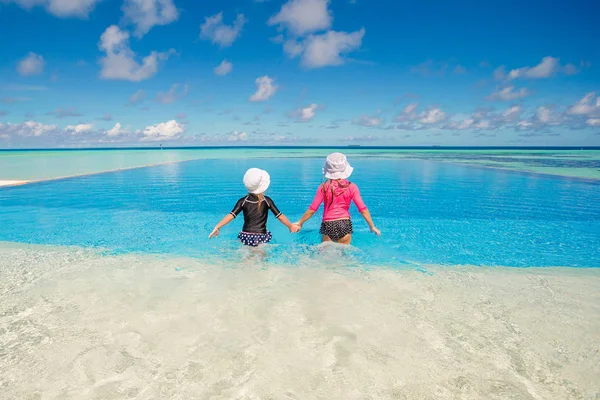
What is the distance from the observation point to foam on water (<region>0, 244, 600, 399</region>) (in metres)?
3.18

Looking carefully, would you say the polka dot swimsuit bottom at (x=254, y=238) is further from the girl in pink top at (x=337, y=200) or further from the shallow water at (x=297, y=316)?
the girl in pink top at (x=337, y=200)

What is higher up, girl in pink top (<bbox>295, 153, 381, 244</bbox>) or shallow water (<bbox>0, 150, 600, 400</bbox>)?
girl in pink top (<bbox>295, 153, 381, 244</bbox>)

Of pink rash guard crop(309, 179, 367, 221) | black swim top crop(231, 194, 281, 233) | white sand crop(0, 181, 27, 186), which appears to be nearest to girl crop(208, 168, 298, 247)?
black swim top crop(231, 194, 281, 233)

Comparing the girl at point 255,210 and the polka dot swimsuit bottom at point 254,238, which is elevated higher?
the girl at point 255,210

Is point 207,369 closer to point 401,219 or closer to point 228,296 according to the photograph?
point 228,296

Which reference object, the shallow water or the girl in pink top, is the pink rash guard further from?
the shallow water

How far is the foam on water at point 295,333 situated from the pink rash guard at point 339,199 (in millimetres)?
1158

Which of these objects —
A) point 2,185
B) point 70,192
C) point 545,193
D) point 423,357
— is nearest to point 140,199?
point 70,192

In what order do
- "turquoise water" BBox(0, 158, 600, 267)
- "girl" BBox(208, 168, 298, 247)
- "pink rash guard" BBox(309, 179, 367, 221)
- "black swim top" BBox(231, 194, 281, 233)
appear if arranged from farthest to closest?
"turquoise water" BBox(0, 158, 600, 267) < "pink rash guard" BBox(309, 179, 367, 221) < "black swim top" BBox(231, 194, 281, 233) < "girl" BBox(208, 168, 298, 247)

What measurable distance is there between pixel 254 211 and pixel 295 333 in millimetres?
2802

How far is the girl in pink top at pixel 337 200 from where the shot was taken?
6.40 meters

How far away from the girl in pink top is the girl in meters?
0.65

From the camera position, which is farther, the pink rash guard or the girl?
the pink rash guard

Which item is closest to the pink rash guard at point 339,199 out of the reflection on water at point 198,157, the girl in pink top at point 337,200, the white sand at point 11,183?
the girl in pink top at point 337,200
